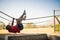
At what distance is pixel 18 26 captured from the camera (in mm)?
4301

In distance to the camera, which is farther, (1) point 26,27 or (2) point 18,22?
(1) point 26,27

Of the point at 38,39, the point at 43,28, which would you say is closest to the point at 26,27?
the point at 43,28

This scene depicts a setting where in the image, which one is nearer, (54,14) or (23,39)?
(23,39)

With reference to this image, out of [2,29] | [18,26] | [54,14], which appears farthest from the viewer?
[2,29]

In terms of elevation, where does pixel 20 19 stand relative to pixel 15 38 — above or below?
above

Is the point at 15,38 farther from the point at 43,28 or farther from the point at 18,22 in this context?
the point at 43,28

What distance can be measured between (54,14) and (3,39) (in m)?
1.91

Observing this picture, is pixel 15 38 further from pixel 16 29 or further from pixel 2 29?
pixel 2 29

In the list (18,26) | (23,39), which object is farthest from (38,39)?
Result: (18,26)

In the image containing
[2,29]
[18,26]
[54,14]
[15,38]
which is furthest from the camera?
[2,29]

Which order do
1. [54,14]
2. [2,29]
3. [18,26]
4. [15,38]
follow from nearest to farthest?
[15,38], [18,26], [54,14], [2,29]

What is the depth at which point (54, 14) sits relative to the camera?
460 cm

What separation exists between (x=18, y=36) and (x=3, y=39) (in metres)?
0.36

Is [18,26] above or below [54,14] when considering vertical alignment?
below
